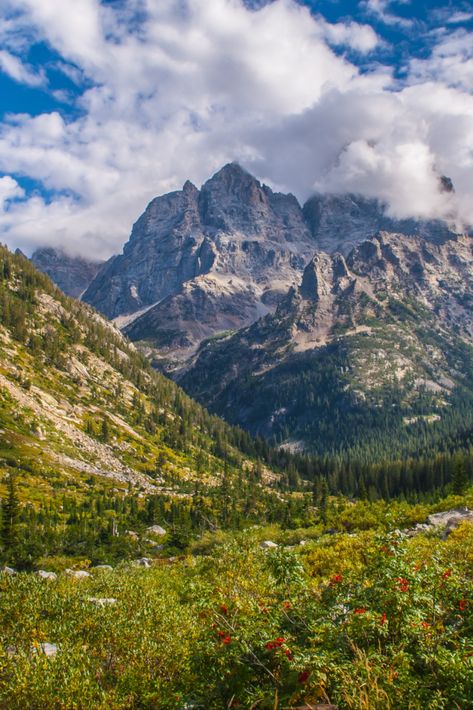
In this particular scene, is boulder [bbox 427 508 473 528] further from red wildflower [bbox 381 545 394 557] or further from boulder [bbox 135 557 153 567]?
red wildflower [bbox 381 545 394 557]

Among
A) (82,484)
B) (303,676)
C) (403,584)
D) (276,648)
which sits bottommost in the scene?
(82,484)

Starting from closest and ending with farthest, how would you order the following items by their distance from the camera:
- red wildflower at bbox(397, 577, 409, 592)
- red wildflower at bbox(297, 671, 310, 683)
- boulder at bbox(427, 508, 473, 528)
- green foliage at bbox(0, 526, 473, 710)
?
1. green foliage at bbox(0, 526, 473, 710)
2. red wildflower at bbox(297, 671, 310, 683)
3. red wildflower at bbox(397, 577, 409, 592)
4. boulder at bbox(427, 508, 473, 528)

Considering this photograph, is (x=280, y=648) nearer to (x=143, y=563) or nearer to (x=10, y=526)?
(x=143, y=563)

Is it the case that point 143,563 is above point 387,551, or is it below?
below

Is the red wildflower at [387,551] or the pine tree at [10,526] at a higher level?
the red wildflower at [387,551]

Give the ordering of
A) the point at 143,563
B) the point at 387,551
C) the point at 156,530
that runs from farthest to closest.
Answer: the point at 156,530 < the point at 143,563 < the point at 387,551

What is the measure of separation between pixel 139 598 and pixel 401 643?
1531 cm

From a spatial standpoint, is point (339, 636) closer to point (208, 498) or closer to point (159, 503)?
point (159, 503)

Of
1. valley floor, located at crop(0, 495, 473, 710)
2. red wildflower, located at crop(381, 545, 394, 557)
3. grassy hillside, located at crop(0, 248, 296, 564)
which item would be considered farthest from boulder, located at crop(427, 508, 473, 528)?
grassy hillside, located at crop(0, 248, 296, 564)

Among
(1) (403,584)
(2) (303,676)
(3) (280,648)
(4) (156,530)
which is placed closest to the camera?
(2) (303,676)

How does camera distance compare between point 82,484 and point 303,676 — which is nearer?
point 303,676

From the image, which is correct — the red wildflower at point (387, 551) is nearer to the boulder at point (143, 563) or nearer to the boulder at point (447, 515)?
the boulder at point (447, 515)

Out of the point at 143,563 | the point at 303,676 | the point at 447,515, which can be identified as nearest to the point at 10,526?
the point at 143,563

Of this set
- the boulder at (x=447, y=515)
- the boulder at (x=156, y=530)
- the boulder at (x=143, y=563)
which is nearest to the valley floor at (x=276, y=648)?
the boulder at (x=447, y=515)
